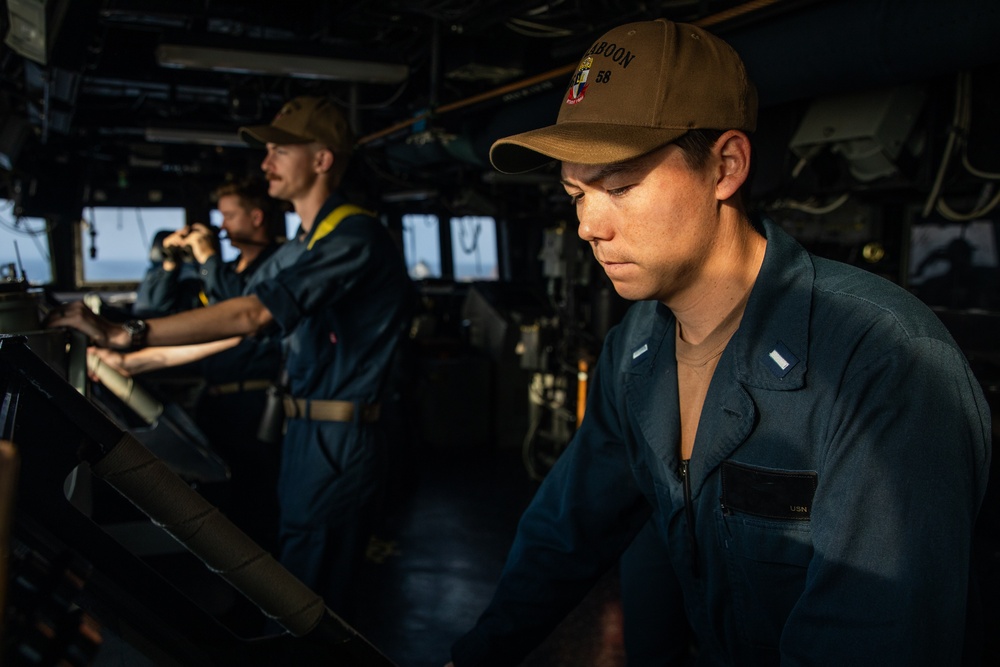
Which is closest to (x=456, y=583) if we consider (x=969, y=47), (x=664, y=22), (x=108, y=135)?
(x=969, y=47)

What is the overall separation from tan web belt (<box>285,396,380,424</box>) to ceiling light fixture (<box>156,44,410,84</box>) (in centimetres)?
171

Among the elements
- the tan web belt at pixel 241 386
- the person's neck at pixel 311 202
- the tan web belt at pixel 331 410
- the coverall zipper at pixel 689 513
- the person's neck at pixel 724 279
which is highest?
the person's neck at pixel 311 202

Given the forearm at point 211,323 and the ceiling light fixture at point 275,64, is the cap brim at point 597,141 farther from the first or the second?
the ceiling light fixture at point 275,64

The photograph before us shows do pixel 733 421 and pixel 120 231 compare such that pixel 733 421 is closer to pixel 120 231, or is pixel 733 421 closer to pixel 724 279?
pixel 724 279

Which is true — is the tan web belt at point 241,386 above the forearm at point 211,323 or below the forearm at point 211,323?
below

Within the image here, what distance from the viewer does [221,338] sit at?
231 centimetres

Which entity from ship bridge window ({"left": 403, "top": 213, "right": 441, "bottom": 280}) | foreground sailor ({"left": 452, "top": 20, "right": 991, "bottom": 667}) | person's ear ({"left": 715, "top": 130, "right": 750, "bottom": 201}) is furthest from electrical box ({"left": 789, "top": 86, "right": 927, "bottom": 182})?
ship bridge window ({"left": 403, "top": 213, "right": 441, "bottom": 280})

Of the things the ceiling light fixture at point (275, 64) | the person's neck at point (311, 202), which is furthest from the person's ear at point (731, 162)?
the ceiling light fixture at point (275, 64)

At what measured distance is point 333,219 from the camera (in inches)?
103

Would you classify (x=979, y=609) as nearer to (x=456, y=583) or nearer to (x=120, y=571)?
(x=120, y=571)

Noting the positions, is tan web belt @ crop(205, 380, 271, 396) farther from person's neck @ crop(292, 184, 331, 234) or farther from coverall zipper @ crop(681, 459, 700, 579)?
coverall zipper @ crop(681, 459, 700, 579)

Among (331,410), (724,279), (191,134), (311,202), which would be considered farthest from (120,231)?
(724,279)

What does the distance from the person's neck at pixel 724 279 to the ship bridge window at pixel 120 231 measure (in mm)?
8621

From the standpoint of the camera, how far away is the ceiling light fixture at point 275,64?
3.39 meters
